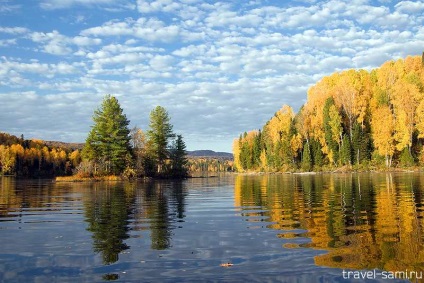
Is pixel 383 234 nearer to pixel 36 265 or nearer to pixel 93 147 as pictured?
pixel 36 265

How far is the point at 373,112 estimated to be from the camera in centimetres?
8988

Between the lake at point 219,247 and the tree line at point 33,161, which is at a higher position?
the tree line at point 33,161

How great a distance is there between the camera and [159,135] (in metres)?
86.2

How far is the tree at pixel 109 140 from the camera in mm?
73875

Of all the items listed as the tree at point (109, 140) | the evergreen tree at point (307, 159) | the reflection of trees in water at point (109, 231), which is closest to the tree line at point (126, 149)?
the tree at point (109, 140)

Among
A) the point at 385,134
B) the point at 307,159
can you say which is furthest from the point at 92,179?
the point at 385,134

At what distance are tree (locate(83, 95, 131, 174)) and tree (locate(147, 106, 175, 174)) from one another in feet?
27.7

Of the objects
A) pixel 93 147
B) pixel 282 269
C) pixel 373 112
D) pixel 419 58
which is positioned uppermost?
pixel 419 58

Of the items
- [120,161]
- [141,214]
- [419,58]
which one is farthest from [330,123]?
[141,214]

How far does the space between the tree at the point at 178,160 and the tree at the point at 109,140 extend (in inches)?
520

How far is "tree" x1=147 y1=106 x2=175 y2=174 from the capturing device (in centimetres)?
8466

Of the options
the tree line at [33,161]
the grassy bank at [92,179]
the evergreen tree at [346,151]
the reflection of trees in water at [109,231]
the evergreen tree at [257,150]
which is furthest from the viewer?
the tree line at [33,161]

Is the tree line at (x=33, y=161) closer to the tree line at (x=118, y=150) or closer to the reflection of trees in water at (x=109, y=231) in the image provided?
the tree line at (x=118, y=150)

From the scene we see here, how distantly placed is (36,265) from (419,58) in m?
114
